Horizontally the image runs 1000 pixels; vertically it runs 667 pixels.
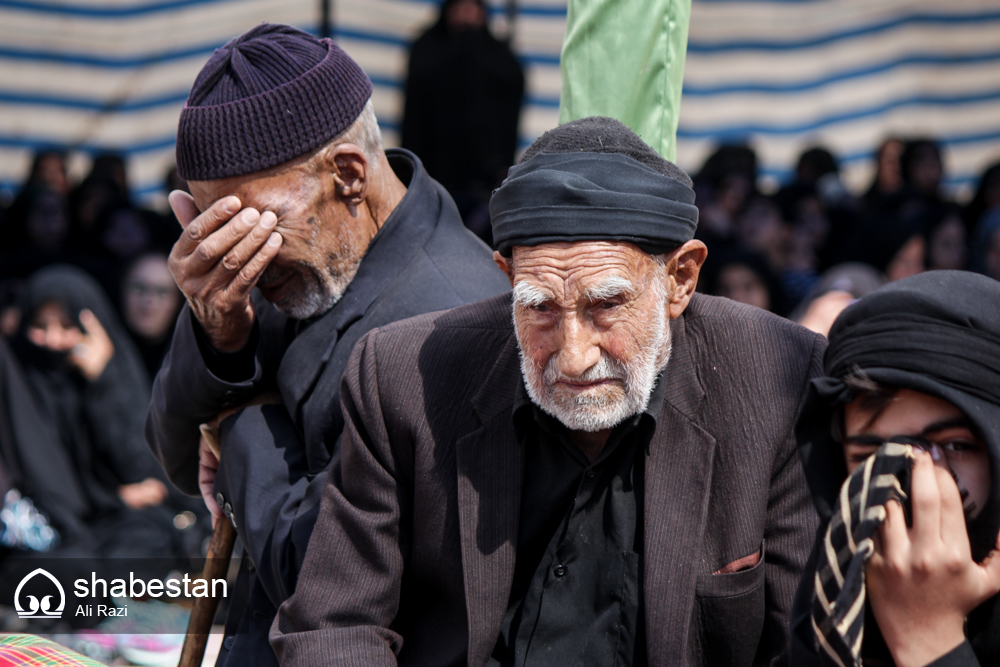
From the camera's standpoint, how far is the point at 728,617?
82.4 inches

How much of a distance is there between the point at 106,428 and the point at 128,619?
7.06ft

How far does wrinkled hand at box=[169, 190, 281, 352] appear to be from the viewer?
8.23ft

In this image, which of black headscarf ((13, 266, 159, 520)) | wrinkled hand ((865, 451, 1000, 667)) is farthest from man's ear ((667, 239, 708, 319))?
black headscarf ((13, 266, 159, 520))

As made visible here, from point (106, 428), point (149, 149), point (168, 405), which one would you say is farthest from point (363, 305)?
point (149, 149)

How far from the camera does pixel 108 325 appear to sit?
695cm

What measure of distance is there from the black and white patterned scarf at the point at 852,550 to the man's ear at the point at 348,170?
1.47m

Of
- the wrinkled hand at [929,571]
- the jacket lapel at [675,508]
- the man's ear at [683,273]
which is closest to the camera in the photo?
the wrinkled hand at [929,571]

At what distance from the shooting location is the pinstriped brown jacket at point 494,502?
83.0 inches

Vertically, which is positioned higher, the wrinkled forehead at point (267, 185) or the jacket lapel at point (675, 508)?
the wrinkled forehead at point (267, 185)

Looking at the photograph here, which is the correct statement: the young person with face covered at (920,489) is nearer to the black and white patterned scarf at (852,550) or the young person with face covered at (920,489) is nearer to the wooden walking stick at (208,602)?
the black and white patterned scarf at (852,550)

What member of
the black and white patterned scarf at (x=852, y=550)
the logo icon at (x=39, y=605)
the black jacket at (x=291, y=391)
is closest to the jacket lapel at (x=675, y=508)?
the black and white patterned scarf at (x=852, y=550)

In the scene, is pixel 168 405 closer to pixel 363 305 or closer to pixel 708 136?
pixel 363 305

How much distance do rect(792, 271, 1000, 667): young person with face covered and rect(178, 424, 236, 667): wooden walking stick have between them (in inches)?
66.8

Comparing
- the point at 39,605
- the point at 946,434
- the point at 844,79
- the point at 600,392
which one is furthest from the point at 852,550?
the point at 844,79
